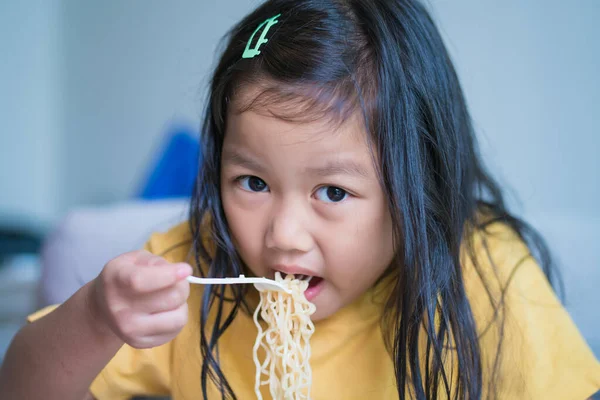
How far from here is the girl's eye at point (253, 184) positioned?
93cm

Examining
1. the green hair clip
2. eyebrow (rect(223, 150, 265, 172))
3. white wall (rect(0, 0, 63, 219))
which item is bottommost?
white wall (rect(0, 0, 63, 219))

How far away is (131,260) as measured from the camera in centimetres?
79

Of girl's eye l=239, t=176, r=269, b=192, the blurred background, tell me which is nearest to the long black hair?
girl's eye l=239, t=176, r=269, b=192

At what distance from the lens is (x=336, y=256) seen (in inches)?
35.8

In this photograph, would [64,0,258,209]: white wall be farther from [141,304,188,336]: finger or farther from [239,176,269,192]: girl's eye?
→ [141,304,188,336]: finger

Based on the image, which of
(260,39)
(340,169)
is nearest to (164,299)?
(340,169)

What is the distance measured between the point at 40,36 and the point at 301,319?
10.4ft

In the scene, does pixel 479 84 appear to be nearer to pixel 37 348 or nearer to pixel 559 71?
pixel 559 71

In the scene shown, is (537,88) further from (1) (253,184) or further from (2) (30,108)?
(2) (30,108)

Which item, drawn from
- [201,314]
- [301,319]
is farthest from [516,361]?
[201,314]

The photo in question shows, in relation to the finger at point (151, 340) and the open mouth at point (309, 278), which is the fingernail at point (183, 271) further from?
the open mouth at point (309, 278)

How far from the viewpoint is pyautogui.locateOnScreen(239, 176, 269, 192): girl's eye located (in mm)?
929

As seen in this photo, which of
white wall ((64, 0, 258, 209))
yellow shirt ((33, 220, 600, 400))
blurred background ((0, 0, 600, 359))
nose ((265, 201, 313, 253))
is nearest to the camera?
nose ((265, 201, 313, 253))

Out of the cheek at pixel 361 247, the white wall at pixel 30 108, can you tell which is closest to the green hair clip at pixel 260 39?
the cheek at pixel 361 247
